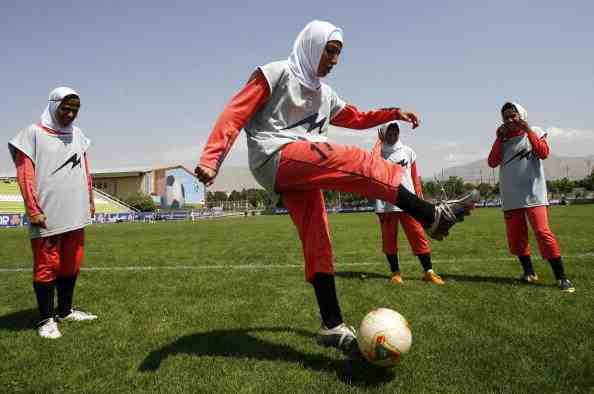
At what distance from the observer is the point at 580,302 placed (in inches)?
192

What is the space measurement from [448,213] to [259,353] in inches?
72.9

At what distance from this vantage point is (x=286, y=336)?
157 inches

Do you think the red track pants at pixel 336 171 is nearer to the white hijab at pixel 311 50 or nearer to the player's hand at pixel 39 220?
the white hijab at pixel 311 50

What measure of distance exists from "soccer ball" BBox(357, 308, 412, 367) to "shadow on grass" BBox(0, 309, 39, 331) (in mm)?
3626

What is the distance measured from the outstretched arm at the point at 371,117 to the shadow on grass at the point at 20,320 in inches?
154

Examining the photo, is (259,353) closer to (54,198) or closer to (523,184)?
(54,198)

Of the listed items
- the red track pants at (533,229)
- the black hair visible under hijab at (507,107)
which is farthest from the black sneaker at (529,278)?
the black hair visible under hijab at (507,107)

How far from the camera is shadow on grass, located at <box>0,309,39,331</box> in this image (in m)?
4.61

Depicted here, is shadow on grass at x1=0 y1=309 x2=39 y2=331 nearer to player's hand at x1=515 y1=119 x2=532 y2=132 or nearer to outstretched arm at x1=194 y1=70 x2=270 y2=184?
outstretched arm at x1=194 y1=70 x2=270 y2=184

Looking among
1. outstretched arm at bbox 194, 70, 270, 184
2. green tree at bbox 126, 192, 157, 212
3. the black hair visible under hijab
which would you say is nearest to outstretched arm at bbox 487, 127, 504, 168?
the black hair visible under hijab

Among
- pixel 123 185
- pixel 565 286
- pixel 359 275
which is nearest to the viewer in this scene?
pixel 565 286

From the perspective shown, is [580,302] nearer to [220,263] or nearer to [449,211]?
[449,211]

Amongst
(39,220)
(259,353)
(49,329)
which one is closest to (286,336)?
(259,353)

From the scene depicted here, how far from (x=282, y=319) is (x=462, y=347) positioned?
184cm
